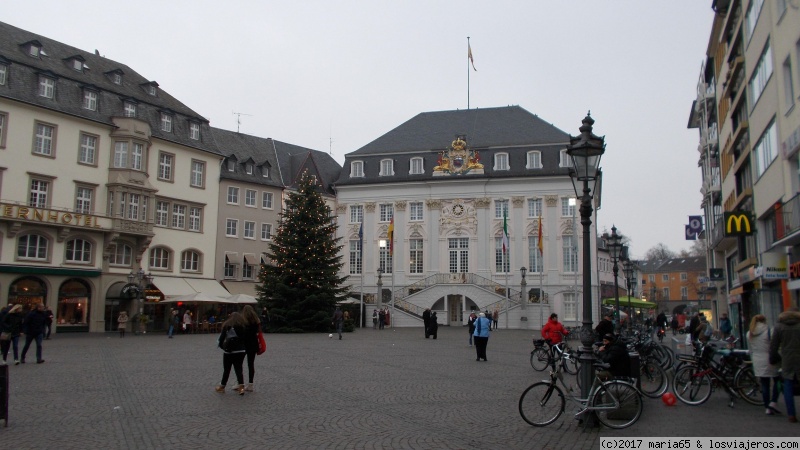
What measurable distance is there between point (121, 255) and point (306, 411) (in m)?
38.7

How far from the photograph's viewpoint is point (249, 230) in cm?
5878

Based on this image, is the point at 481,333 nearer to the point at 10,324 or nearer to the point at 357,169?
the point at 10,324

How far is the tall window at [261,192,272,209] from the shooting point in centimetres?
6079

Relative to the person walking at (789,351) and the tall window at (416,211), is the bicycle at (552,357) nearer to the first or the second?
the person walking at (789,351)

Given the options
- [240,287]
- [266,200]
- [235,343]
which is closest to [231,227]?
[240,287]

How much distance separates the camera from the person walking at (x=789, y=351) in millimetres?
11227

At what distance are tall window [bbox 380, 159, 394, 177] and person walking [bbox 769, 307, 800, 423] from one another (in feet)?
178

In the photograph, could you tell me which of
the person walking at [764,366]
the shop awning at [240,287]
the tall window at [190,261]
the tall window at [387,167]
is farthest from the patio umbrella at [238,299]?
the person walking at [764,366]

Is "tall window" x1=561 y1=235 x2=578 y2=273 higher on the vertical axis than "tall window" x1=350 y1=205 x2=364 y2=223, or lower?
lower

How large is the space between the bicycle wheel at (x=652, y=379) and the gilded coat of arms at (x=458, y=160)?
4762cm

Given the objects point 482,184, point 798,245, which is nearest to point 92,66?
point 482,184

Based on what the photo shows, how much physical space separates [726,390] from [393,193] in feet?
171

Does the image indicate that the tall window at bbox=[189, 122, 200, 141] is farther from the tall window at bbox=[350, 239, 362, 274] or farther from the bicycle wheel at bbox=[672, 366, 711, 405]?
the bicycle wheel at bbox=[672, 366, 711, 405]

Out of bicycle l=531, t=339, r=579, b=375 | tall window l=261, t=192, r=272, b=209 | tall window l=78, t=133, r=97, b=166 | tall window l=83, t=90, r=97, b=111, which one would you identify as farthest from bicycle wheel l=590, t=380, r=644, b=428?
tall window l=261, t=192, r=272, b=209
